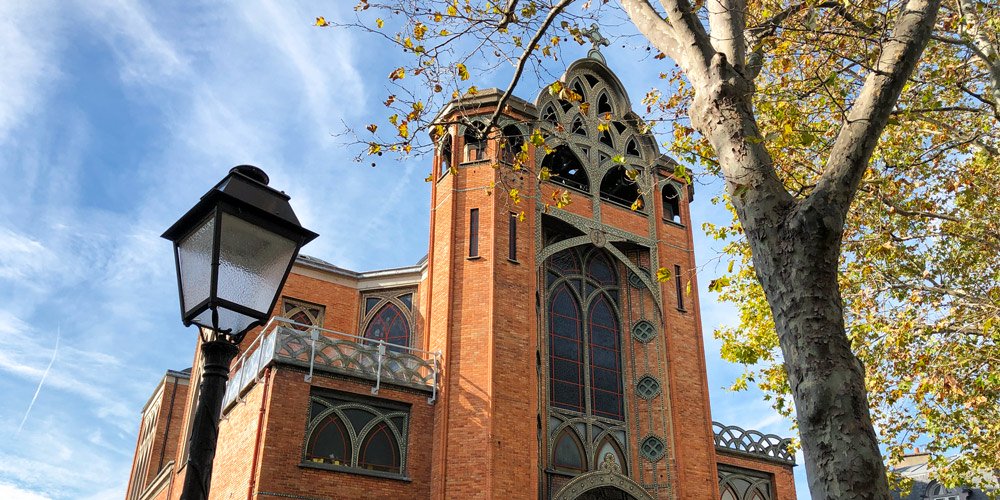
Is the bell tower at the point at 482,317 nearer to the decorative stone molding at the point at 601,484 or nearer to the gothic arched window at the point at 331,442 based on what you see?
the decorative stone molding at the point at 601,484

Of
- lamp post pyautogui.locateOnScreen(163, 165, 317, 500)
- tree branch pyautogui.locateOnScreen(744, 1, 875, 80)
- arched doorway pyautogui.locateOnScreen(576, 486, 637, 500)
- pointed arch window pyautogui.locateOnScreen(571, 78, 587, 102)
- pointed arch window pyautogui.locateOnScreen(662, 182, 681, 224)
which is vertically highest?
pointed arch window pyautogui.locateOnScreen(571, 78, 587, 102)

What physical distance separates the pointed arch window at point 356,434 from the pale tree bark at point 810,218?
38.3 feet

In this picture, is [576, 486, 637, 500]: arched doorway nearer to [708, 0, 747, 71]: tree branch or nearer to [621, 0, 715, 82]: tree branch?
[621, 0, 715, 82]: tree branch

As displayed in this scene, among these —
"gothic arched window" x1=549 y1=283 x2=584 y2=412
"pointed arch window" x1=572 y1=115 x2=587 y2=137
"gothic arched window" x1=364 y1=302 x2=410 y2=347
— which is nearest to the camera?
"gothic arched window" x1=549 y1=283 x2=584 y2=412

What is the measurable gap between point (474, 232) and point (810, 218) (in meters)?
14.4

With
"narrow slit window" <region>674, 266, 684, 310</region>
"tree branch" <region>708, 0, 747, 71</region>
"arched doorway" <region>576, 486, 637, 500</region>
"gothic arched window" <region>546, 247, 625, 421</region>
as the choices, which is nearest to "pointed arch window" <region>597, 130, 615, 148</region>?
"gothic arched window" <region>546, 247, 625, 421</region>

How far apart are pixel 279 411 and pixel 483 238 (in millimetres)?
6304

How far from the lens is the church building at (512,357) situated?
58.9ft

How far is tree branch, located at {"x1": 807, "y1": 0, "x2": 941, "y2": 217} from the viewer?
7.15m

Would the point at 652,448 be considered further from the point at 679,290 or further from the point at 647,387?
the point at 679,290

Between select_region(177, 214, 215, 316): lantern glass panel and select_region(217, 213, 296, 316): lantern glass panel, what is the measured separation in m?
0.09

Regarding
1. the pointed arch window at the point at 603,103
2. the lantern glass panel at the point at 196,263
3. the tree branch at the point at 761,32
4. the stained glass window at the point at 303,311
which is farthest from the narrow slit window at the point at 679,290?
the lantern glass panel at the point at 196,263

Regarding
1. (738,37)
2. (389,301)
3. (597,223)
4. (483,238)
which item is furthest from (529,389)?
(738,37)

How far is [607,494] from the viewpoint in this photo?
67.5ft
